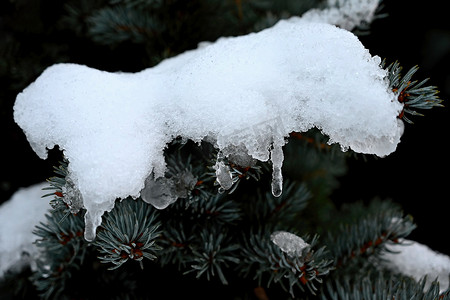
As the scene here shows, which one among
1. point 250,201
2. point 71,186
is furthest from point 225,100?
point 250,201

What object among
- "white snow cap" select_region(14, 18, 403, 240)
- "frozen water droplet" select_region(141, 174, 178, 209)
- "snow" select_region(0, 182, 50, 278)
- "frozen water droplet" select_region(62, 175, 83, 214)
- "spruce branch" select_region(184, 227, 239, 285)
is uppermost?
"white snow cap" select_region(14, 18, 403, 240)

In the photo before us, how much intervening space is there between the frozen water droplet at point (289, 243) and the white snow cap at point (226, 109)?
8.2 inches

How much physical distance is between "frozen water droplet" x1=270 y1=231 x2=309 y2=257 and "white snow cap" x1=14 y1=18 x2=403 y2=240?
21 cm

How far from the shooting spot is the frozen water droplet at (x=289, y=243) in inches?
35.6

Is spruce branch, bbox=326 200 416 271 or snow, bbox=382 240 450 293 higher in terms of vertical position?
spruce branch, bbox=326 200 416 271

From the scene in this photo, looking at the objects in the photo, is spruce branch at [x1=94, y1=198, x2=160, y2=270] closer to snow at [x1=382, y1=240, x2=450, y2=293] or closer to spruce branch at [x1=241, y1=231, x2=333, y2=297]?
spruce branch at [x1=241, y1=231, x2=333, y2=297]

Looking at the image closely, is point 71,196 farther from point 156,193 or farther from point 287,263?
point 287,263

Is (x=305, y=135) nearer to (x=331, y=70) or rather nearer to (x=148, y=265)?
(x=331, y=70)

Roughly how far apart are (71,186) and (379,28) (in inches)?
63.3

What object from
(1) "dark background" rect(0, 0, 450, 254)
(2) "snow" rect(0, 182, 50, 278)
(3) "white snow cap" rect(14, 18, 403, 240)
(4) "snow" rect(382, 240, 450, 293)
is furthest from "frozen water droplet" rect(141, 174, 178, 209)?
(1) "dark background" rect(0, 0, 450, 254)

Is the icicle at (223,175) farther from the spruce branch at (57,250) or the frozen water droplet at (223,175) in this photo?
the spruce branch at (57,250)

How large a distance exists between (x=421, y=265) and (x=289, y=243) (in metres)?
0.52

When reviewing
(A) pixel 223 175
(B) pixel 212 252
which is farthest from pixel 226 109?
(B) pixel 212 252

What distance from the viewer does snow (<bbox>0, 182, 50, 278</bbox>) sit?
1.09m
